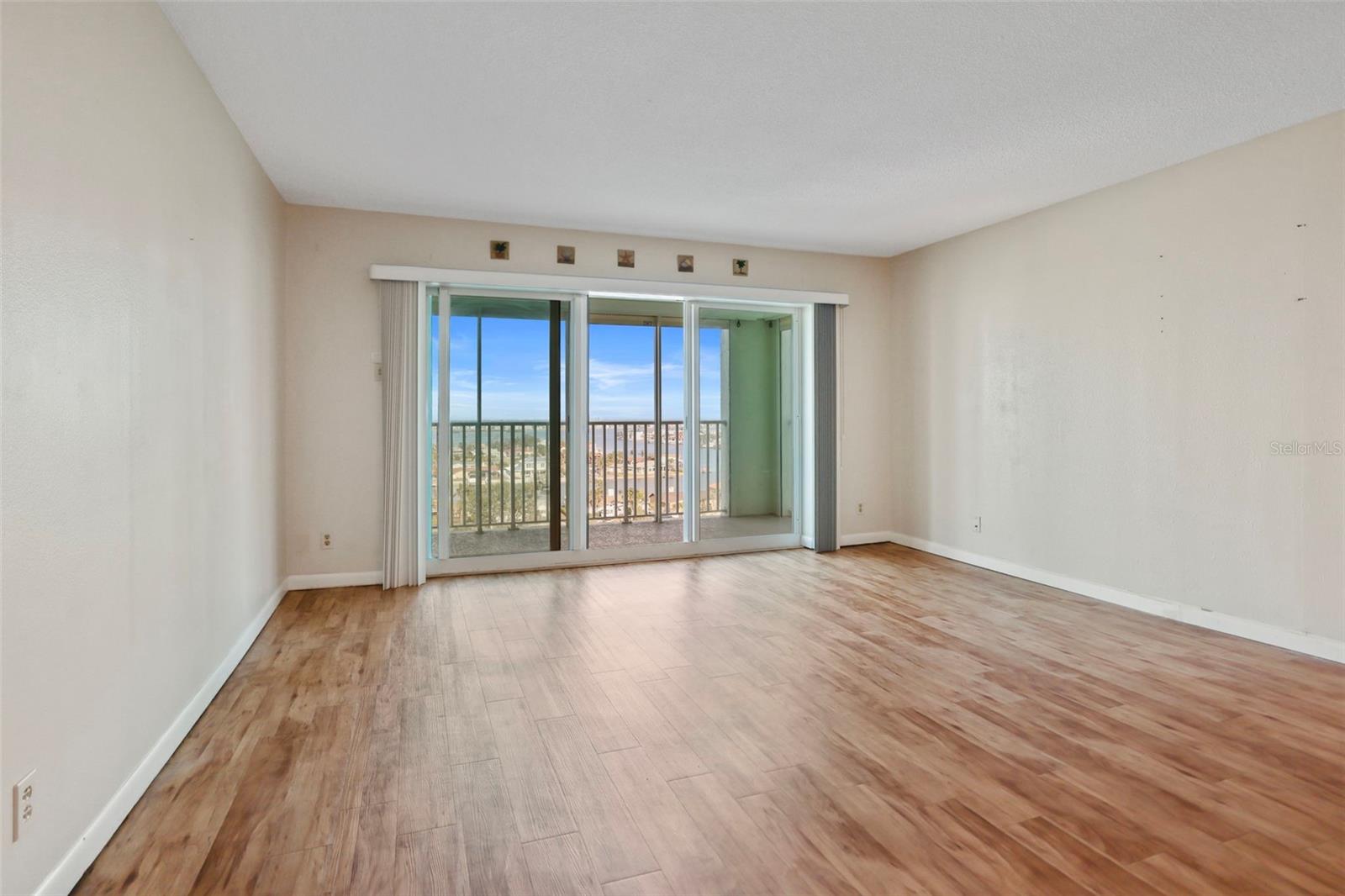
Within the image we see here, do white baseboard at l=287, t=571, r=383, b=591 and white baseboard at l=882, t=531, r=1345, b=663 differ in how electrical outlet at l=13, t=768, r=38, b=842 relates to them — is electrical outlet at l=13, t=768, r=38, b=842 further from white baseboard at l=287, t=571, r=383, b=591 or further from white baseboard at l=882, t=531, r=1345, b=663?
white baseboard at l=882, t=531, r=1345, b=663

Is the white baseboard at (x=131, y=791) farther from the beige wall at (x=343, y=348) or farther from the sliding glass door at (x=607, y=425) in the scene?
the sliding glass door at (x=607, y=425)

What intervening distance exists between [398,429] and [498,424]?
73cm

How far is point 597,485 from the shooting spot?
6.70 m

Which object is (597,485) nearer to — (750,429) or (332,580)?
(750,429)

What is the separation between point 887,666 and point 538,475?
9.96ft

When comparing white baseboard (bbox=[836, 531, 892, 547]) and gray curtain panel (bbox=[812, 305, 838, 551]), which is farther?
white baseboard (bbox=[836, 531, 892, 547])

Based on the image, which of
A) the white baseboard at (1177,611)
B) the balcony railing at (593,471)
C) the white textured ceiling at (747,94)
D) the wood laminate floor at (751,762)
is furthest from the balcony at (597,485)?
the white baseboard at (1177,611)

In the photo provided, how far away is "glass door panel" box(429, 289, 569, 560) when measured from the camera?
491 centimetres

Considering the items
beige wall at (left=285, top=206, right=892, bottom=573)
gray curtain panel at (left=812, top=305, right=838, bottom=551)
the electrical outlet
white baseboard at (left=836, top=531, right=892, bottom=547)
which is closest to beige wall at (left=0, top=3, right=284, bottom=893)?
the electrical outlet

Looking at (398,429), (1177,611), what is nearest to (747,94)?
(398,429)

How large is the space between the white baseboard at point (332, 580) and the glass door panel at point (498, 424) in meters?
0.44

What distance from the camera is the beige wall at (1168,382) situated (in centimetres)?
327

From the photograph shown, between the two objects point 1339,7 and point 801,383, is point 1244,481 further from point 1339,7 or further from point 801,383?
point 801,383

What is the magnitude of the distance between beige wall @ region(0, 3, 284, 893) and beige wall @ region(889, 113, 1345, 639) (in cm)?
488
